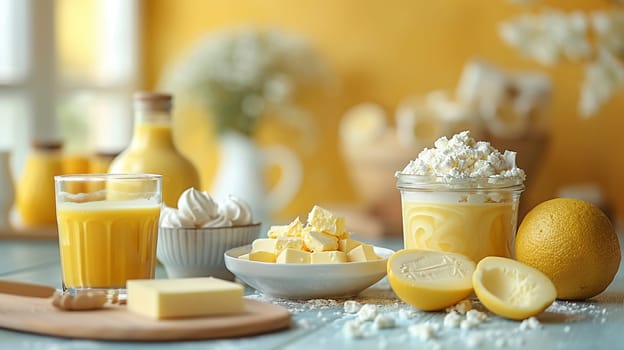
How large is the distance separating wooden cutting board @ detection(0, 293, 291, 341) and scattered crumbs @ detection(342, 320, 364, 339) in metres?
0.07

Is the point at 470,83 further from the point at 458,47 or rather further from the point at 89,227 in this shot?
the point at 89,227

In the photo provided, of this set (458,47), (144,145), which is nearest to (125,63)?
(458,47)

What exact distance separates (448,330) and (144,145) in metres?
0.74

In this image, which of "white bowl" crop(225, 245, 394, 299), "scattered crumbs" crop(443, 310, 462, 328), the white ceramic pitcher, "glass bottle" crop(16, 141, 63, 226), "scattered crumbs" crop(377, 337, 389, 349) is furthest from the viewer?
the white ceramic pitcher

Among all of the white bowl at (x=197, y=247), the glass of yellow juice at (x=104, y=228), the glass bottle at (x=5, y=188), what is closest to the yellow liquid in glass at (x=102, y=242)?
the glass of yellow juice at (x=104, y=228)

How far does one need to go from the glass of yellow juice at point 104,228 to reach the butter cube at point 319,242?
21cm

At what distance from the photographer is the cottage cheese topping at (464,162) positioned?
1.29 meters

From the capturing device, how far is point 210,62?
3.08 meters

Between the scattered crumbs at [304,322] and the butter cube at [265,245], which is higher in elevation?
the butter cube at [265,245]

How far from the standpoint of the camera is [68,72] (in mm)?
3115

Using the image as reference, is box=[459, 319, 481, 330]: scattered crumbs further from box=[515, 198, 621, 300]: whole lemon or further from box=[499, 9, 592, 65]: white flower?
box=[499, 9, 592, 65]: white flower

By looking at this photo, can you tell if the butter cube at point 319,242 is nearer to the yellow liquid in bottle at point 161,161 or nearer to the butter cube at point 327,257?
the butter cube at point 327,257

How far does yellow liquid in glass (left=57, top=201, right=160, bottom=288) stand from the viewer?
1.27 meters

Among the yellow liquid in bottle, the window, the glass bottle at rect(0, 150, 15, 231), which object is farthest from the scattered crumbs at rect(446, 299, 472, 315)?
the window
